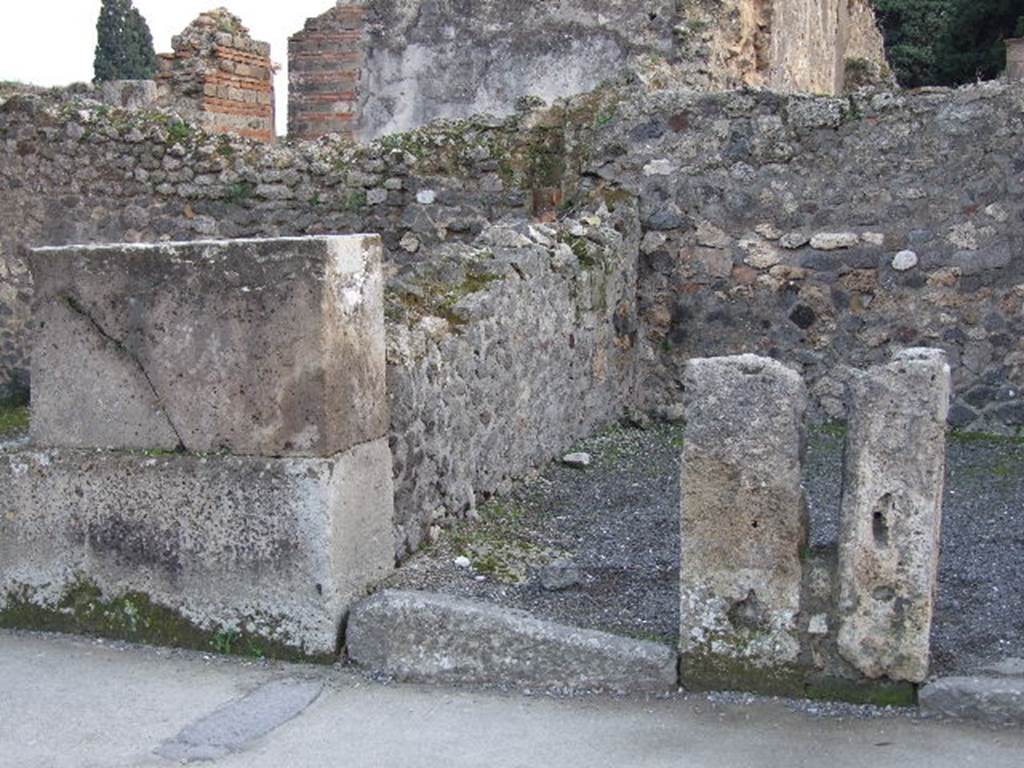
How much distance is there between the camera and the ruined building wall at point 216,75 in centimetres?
1280

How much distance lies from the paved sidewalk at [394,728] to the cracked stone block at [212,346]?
2.61ft

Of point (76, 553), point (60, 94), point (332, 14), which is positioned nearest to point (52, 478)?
point (76, 553)

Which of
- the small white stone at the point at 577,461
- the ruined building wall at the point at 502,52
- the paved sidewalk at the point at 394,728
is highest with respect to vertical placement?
the ruined building wall at the point at 502,52

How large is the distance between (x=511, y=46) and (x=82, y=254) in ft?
26.3

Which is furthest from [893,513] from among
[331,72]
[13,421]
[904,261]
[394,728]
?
[331,72]

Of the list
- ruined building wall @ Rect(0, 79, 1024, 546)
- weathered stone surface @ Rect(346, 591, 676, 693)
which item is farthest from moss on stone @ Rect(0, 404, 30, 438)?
weathered stone surface @ Rect(346, 591, 676, 693)

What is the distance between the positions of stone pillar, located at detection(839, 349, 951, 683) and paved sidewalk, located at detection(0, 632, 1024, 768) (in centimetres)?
23

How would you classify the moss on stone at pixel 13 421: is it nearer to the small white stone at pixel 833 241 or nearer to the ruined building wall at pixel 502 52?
the ruined building wall at pixel 502 52

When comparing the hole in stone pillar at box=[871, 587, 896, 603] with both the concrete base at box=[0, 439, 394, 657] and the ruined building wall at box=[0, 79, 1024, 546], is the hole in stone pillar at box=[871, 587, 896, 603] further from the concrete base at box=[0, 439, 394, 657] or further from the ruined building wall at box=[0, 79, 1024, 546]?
the ruined building wall at box=[0, 79, 1024, 546]

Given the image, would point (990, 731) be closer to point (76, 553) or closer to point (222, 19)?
point (76, 553)

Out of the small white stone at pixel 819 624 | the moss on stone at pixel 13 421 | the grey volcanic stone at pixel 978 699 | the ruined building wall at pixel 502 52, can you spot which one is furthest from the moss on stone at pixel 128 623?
the ruined building wall at pixel 502 52

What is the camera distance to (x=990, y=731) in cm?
393

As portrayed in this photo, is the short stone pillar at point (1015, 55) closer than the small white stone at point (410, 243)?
No

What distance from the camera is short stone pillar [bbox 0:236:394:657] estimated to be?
465 centimetres
